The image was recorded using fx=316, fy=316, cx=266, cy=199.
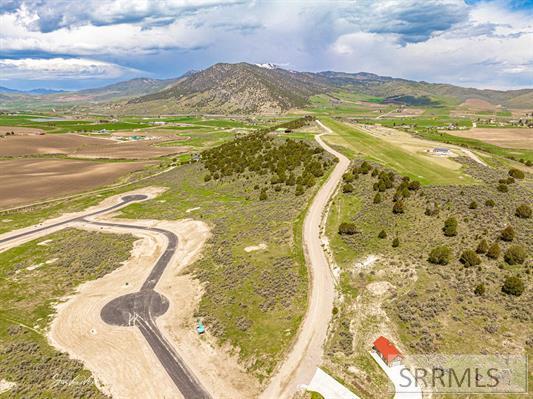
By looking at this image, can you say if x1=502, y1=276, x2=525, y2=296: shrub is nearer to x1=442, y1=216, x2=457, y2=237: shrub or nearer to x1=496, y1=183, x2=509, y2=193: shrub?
x1=442, y1=216, x2=457, y2=237: shrub

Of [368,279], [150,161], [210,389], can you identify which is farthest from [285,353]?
[150,161]

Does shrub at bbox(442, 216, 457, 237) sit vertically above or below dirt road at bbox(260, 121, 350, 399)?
above

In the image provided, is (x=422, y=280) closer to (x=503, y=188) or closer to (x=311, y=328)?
(x=311, y=328)

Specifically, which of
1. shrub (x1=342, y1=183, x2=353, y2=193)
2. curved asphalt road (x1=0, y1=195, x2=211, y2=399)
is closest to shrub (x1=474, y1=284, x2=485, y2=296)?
curved asphalt road (x1=0, y1=195, x2=211, y2=399)

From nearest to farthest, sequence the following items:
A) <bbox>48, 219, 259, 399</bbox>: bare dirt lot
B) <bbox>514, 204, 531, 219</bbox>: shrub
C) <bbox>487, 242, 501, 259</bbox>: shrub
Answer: <bbox>48, 219, 259, 399</bbox>: bare dirt lot < <bbox>487, 242, 501, 259</bbox>: shrub < <bbox>514, 204, 531, 219</bbox>: shrub

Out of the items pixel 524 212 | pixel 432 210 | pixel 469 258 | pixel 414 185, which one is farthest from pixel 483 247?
pixel 414 185

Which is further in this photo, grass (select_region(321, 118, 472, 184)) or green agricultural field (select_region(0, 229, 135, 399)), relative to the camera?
grass (select_region(321, 118, 472, 184))

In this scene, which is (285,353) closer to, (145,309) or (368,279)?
(368,279)
